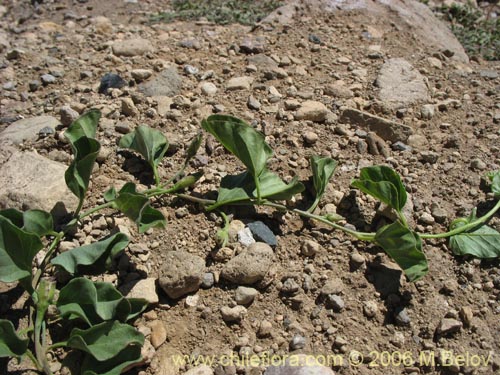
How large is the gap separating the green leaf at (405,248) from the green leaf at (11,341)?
1.51m

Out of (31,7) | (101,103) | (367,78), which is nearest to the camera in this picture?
(101,103)

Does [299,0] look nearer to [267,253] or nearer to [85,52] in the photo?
[85,52]

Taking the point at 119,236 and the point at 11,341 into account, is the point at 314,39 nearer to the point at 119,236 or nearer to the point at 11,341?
the point at 119,236

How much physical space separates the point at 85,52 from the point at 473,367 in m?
3.04

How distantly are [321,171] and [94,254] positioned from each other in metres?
1.13

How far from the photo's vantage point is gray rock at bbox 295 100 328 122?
10.3 ft

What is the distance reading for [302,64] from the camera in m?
3.64

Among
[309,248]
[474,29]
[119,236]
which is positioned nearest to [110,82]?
[119,236]

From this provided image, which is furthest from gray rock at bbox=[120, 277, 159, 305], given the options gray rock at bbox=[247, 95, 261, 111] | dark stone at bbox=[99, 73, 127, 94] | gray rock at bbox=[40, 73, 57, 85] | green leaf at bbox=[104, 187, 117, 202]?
gray rock at bbox=[40, 73, 57, 85]

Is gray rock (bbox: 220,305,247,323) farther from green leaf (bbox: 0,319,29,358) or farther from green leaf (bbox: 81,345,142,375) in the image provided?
green leaf (bbox: 0,319,29,358)

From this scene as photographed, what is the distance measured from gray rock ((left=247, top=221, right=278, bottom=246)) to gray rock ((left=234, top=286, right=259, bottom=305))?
27 centimetres

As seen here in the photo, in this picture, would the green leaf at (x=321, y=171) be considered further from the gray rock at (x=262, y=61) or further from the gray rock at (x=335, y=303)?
the gray rock at (x=262, y=61)

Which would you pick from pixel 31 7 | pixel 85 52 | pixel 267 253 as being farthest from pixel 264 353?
pixel 31 7

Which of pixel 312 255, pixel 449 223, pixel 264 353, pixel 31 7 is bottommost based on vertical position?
pixel 31 7
